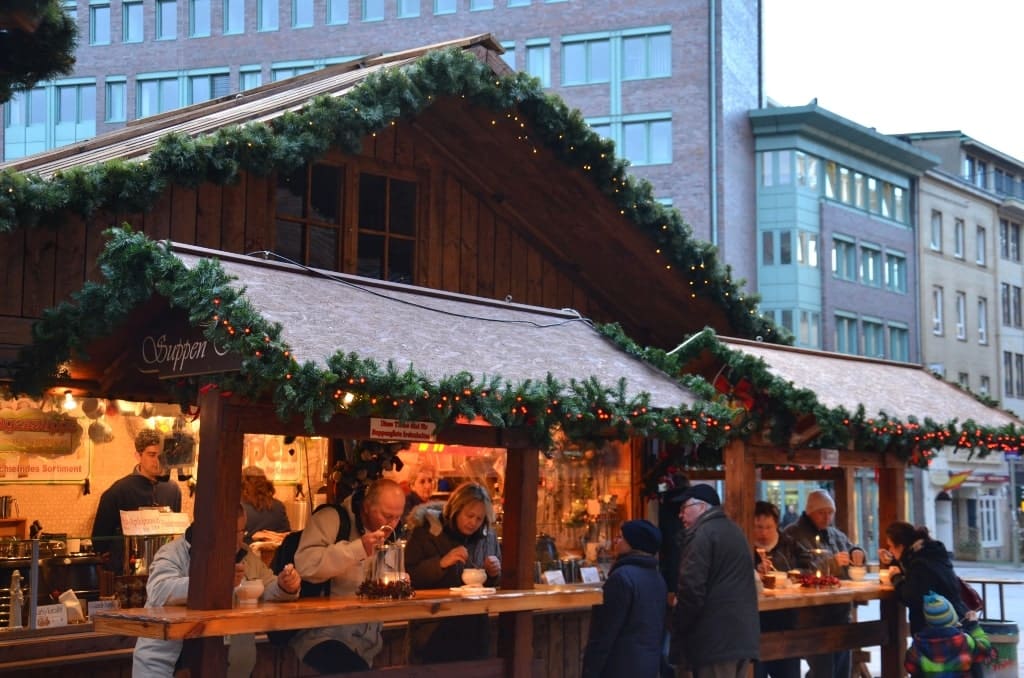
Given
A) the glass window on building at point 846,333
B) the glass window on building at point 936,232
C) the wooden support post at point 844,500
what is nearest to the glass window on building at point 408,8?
the glass window on building at point 846,333

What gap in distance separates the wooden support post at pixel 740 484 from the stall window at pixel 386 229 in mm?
3030

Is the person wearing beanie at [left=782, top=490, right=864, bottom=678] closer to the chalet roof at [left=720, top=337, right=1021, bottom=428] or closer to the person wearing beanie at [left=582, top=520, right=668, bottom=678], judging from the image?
the chalet roof at [left=720, top=337, right=1021, bottom=428]

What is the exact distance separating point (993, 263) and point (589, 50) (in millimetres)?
19764

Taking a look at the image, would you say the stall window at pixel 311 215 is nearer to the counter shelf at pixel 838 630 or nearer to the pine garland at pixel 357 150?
the pine garland at pixel 357 150

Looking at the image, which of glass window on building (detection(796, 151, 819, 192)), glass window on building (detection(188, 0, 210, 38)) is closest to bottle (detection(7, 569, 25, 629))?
glass window on building (detection(796, 151, 819, 192))

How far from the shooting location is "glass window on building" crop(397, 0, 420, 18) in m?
53.2

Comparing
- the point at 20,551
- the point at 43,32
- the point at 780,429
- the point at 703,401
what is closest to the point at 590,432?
the point at 703,401

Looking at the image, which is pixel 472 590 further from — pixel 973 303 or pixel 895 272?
pixel 973 303

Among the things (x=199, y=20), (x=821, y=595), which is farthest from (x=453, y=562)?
(x=199, y=20)

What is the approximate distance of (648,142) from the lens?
1928 inches

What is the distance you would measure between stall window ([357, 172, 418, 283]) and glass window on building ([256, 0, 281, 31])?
145 feet

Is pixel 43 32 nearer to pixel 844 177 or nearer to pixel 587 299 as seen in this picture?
pixel 587 299

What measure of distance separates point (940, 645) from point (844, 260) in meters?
40.6

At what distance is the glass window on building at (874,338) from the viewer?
51.2 meters
